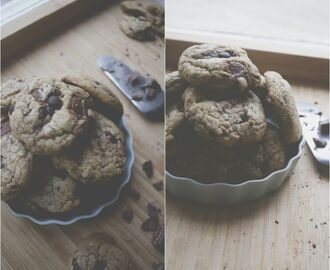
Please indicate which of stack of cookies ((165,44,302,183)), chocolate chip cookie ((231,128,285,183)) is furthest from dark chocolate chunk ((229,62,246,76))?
chocolate chip cookie ((231,128,285,183))

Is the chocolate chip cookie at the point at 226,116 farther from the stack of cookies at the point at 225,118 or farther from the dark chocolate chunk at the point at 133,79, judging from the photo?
the dark chocolate chunk at the point at 133,79

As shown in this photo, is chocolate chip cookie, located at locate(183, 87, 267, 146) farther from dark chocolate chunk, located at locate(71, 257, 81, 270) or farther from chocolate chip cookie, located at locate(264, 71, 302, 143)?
dark chocolate chunk, located at locate(71, 257, 81, 270)

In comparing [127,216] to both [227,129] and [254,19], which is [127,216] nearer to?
[227,129]

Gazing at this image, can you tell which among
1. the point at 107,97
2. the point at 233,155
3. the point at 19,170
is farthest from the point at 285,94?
the point at 19,170

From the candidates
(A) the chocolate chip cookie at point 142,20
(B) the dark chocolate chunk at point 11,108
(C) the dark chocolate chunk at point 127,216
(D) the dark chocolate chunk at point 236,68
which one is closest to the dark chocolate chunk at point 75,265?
(C) the dark chocolate chunk at point 127,216

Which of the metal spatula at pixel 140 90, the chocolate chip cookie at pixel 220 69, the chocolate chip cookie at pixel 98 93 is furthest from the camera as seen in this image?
the metal spatula at pixel 140 90
